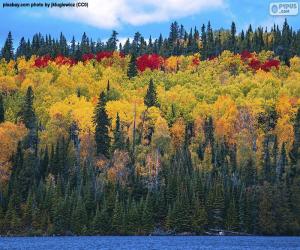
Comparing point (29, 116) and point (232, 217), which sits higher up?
point (29, 116)

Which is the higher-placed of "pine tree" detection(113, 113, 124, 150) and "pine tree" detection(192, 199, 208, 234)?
"pine tree" detection(113, 113, 124, 150)

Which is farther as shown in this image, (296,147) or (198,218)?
(296,147)

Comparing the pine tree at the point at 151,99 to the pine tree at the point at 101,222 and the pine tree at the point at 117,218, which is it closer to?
the pine tree at the point at 117,218

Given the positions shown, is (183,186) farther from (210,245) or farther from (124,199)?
(210,245)

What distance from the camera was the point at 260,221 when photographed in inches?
4434

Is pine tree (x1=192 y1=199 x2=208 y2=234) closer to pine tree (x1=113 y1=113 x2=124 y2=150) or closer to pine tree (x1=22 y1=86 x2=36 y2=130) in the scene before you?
pine tree (x1=113 y1=113 x2=124 y2=150)

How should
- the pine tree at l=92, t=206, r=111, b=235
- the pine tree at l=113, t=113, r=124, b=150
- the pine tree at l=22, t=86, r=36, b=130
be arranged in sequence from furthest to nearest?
the pine tree at l=22, t=86, r=36, b=130 < the pine tree at l=113, t=113, r=124, b=150 < the pine tree at l=92, t=206, r=111, b=235

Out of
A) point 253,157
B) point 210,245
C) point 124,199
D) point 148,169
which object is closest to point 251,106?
point 253,157

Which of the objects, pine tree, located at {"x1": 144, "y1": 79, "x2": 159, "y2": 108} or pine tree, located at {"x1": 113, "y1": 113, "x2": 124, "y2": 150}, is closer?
pine tree, located at {"x1": 113, "y1": 113, "x2": 124, "y2": 150}

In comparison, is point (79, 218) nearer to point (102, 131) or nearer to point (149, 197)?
point (149, 197)

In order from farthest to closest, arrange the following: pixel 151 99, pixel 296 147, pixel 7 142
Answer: pixel 151 99 → pixel 296 147 → pixel 7 142

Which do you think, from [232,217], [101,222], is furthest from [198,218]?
[101,222]

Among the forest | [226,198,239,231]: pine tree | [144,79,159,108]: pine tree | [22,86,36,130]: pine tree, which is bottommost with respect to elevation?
[226,198,239,231]: pine tree

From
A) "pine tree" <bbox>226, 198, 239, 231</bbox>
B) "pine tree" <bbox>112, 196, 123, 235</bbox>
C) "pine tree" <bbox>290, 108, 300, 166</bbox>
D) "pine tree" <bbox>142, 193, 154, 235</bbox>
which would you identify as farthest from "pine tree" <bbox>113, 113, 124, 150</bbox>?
"pine tree" <bbox>290, 108, 300, 166</bbox>
